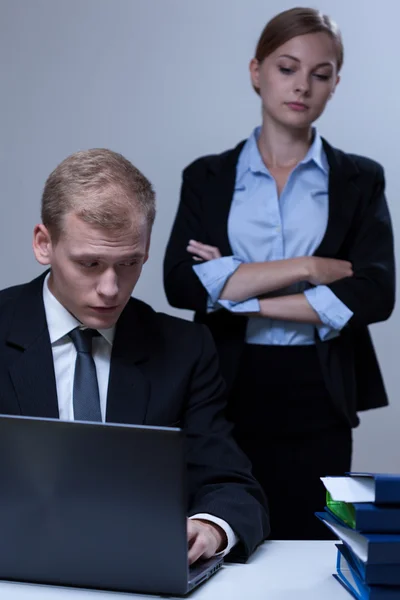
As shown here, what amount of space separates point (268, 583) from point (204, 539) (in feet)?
0.43

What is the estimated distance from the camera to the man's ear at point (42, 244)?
2180 millimetres

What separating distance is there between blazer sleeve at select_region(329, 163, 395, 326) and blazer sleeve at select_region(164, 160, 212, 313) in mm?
404

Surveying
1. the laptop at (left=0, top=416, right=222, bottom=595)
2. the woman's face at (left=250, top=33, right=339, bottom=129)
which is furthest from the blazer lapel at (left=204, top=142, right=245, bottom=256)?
the laptop at (left=0, top=416, right=222, bottom=595)

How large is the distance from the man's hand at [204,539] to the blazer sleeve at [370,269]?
1213mm

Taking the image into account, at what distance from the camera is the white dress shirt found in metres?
2.14

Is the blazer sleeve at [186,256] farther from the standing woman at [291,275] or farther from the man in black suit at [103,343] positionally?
the man in black suit at [103,343]

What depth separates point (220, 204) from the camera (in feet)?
9.86

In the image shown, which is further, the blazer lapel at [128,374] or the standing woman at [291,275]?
the standing woman at [291,275]

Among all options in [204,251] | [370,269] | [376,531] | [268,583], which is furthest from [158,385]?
[370,269]

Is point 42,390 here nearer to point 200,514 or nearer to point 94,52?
point 200,514

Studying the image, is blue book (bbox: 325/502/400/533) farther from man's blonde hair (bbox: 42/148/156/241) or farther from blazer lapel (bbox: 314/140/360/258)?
blazer lapel (bbox: 314/140/360/258)

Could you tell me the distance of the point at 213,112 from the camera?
4.24 metres

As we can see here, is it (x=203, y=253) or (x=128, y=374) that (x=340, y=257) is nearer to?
(x=203, y=253)

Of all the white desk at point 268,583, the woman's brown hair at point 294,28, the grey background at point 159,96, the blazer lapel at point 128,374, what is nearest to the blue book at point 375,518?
the white desk at point 268,583
